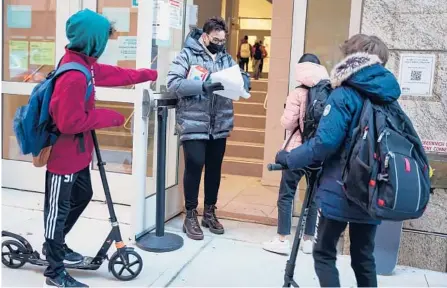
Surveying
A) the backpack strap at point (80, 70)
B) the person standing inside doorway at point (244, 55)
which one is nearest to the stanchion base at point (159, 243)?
the backpack strap at point (80, 70)

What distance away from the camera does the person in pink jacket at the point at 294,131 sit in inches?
136

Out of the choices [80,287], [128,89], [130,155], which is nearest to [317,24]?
[128,89]

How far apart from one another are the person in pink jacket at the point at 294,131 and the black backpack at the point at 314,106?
31mm

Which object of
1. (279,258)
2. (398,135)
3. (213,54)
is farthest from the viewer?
(213,54)

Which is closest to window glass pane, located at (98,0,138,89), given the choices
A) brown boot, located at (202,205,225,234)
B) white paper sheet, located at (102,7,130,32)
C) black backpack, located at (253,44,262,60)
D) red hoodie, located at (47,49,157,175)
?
white paper sheet, located at (102,7,130,32)

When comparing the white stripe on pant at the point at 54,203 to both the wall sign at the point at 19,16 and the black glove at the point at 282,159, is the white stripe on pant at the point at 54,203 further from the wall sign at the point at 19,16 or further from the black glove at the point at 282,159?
the wall sign at the point at 19,16

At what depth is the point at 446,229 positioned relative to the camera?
3529 mm

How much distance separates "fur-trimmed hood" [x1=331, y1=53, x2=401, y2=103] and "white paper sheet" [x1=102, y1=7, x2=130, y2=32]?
2772 mm

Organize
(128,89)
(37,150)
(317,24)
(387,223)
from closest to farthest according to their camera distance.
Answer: (37,150)
(387,223)
(317,24)
(128,89)

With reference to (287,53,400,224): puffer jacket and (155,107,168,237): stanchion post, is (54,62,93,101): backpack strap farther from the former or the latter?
(287,53,400,224): puffer jacket

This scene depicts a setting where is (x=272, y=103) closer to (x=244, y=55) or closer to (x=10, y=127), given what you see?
(x=10, y=127)

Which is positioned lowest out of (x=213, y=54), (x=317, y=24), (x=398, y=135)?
(x=398, y=135)

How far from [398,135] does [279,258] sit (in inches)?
67.3

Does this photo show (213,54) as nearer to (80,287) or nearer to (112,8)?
(112,8)
